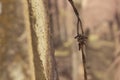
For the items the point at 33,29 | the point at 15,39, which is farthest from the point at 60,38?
the point at 33,29

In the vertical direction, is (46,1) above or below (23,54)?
above

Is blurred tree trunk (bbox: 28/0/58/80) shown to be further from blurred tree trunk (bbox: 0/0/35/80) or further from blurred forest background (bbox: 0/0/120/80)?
blurred tree trunk (bbox: 0/0/35/80)

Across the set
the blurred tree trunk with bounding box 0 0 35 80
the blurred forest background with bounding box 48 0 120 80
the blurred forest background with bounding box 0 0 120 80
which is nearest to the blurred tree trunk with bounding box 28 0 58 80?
the blurred forest background with bounding box 0 0 120 80

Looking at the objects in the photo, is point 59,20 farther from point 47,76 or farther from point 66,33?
point 47,76

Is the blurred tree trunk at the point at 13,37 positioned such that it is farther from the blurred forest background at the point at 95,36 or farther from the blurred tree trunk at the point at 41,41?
the blurred tree trunk at the point at 41,41

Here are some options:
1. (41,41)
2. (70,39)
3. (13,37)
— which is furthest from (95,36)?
→ (41,41)

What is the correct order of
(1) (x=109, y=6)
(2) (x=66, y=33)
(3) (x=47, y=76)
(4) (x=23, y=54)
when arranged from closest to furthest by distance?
(3) (x=47, y=76)
(4) (x=23, y=54)
(2) (x=66, y=33)
(1) (x=109, y=6)

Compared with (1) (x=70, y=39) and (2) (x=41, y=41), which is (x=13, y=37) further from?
(2) (x=41, y=41)

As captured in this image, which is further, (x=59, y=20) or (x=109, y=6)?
(x=109, y=6)
